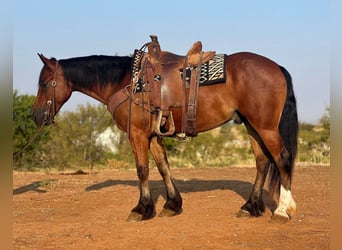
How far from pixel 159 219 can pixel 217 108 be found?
5.53 feet

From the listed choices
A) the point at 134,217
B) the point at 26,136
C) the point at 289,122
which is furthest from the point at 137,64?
the point at 26,136

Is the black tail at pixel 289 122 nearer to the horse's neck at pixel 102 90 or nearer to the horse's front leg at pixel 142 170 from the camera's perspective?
the horse's front leg at pixel 142 170

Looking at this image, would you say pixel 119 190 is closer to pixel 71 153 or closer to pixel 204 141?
pixel 71 153

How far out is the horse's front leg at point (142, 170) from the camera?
632 centimetres

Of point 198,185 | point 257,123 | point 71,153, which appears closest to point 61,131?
point 71,153

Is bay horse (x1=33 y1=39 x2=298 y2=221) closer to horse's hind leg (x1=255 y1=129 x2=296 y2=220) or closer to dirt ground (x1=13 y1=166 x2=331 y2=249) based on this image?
horse's hind leg (x1=255 y1=129 x2=296 y2=220)

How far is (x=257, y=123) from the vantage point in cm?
601

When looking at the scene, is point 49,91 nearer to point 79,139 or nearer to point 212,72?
point 212,72

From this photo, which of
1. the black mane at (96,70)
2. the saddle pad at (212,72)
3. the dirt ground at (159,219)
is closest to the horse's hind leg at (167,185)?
the dirt ground at (159,219)

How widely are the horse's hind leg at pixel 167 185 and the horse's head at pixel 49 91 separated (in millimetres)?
1477

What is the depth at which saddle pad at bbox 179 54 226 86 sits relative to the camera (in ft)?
20.0

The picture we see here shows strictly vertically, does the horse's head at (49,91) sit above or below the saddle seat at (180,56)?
below

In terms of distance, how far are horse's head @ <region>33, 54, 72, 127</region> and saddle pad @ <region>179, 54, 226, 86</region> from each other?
5.89ft

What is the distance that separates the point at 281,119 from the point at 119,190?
3.78 m
